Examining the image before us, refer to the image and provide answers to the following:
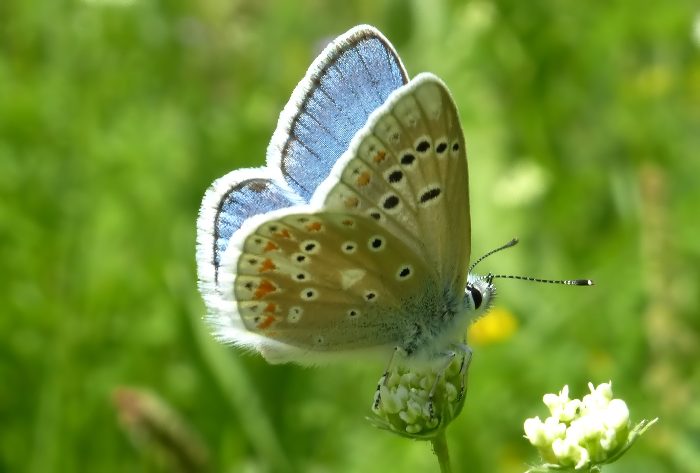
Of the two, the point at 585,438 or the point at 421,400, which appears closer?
the point at 585,438

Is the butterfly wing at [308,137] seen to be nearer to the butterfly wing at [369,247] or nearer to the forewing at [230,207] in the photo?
the forewing at [230,207]

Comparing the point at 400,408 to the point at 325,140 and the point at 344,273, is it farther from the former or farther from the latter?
the point at 325,140

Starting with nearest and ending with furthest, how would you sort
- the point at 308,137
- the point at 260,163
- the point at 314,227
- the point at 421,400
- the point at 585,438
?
the point at 585,438, the point at 421,400, the point at 314,227, the point at 308,137, the point at 260,163

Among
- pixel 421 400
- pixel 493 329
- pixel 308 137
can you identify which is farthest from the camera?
pixel 493 329

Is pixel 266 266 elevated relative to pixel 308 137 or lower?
lower

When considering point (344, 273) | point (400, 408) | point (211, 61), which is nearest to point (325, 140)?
point (344, 273)

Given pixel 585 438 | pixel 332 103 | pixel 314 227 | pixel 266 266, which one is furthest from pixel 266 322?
pixel 585 438

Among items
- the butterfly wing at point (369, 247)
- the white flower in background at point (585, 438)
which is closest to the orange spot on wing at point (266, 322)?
the butterfly wing at point (369, 247)

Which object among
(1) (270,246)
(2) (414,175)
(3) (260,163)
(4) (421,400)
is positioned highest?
(3) (260,163)

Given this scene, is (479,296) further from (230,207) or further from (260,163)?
(260,163)
